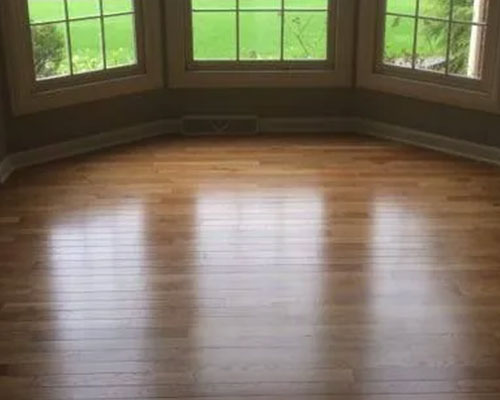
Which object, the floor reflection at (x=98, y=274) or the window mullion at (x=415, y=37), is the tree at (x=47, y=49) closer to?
the floor reflection at (x=98, y=274)

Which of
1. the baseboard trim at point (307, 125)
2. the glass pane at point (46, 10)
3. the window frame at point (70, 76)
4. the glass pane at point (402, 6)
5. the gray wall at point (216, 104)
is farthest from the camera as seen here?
the baseboard trim at point (307, 125)

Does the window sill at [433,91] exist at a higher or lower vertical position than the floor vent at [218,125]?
higher

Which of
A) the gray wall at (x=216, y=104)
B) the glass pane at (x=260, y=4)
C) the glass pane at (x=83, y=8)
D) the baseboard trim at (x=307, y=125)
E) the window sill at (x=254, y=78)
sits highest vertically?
the glass pane at (x=83, y=8)

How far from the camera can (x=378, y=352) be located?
2.79 metres

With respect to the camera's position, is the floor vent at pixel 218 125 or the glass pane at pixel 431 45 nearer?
the glass pane at pixel 431 45

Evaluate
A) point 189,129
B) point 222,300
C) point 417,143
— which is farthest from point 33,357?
point 417,143

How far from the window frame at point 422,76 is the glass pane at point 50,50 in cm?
175

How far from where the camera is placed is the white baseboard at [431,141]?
4668 mm

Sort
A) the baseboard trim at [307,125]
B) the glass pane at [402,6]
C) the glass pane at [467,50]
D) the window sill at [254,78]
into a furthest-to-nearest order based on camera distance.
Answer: the baseboard trim at [307,125] < the window sill at [254,78] < the glass pane at [402,6] < the glass pane at [467,50]

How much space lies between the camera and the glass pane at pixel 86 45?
15.4 ft

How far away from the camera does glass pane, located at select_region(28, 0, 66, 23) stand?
14.6 feet

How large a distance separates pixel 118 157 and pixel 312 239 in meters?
1.55

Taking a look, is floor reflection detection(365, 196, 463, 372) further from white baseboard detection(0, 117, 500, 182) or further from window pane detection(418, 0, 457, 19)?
window pane detection(418, 0, 457, 19)

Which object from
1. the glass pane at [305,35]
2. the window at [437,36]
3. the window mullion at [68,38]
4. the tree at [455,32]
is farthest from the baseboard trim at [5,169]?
the tree at [455,32]
